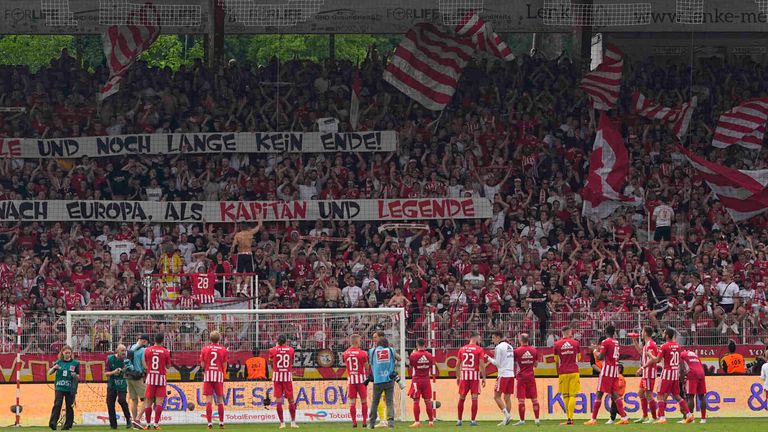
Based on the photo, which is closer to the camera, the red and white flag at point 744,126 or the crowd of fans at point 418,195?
the crowd of fans at point 418,195

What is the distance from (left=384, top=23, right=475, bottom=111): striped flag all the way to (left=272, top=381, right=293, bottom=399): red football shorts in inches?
546

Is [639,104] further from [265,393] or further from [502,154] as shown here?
[265,393]

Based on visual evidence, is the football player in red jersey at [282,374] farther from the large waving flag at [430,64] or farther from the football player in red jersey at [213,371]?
the large waving flag at [430,64]

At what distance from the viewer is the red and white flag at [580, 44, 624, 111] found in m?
37.1

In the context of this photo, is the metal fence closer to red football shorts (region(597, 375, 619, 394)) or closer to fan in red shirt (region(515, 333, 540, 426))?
fan in red shirt (region(515, 333, 540, 426))

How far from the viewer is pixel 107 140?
121 ft

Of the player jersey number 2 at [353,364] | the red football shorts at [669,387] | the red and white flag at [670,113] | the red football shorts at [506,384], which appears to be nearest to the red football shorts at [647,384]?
the red football shorts at [669,387]

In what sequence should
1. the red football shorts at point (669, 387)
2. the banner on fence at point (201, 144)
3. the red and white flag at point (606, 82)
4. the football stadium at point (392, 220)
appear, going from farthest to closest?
the red and white flag at point (606, 82) → the banner on fence at point (201, 144) → the football stadium at point (392, 220) → the red football shorts at point (669, 387)

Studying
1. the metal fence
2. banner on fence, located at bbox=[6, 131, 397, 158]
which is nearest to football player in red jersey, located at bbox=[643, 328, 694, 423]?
the metal fence

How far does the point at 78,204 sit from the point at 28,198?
136 cm

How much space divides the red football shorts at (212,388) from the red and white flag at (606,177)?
13687mm

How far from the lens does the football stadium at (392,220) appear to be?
26062 mm

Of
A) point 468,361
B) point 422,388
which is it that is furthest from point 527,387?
point 422,388

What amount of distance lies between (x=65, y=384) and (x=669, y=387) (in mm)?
10277
